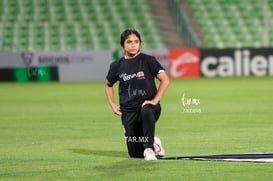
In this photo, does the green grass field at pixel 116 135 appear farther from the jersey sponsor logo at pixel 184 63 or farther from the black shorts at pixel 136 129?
the jersey sponsor logo at pixel 184 63

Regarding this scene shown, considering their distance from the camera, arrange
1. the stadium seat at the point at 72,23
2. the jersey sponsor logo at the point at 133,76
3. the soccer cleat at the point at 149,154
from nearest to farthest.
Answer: the soccer cleat at the point at 149,154, the jersey sponsor logo at the point at 133,76, the stadium seat at the point at 72,23

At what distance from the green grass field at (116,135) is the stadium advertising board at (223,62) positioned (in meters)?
8.04

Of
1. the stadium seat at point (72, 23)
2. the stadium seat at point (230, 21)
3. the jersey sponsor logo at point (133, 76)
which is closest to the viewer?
the jersey sponsor logo at point (133, 76)

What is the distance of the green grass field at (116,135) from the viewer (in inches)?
350

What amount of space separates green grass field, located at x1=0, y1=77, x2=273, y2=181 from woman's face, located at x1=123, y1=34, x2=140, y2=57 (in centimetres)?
129

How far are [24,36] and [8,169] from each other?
2726 cm

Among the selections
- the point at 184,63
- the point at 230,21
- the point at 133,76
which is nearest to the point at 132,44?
the point at 133,76

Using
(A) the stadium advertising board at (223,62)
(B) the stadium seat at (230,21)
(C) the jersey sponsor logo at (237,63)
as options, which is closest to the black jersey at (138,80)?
(A) the stadium advertising board at (223,62)

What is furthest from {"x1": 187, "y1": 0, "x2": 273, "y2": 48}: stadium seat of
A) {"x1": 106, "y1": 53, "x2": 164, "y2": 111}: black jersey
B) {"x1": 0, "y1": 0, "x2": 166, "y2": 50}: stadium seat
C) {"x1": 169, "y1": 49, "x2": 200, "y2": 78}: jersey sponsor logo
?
{"x1": 106, "y1": 53, "x2": 164, "y2": 111}: black jersey

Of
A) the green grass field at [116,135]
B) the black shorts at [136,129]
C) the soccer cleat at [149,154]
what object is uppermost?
the black shorts at [136,129]

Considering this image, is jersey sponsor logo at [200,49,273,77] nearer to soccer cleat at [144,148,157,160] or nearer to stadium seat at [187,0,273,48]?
stadium seat at [187,0,273,48]

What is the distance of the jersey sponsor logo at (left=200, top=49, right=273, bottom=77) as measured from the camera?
110 feet

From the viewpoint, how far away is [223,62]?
33594 mm

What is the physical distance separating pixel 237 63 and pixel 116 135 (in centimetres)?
2085
